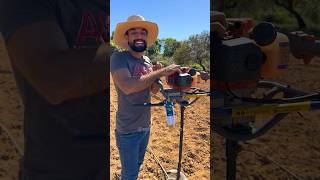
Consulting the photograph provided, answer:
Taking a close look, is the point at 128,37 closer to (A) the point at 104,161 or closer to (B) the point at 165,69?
(B) the point at 165,69

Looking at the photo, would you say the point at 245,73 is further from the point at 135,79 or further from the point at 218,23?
the point at 135,79

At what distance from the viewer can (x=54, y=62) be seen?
2.06 ft

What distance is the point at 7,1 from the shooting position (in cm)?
61

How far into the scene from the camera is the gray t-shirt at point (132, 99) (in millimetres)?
1068

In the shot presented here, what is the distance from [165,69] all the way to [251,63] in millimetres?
234

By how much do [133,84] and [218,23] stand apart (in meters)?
0.32

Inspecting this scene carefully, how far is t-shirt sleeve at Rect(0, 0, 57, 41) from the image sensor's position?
62 cm

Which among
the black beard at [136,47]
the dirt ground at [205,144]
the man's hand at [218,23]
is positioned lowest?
the dirt ground at [205,144]

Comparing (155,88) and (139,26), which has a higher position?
(139,26)

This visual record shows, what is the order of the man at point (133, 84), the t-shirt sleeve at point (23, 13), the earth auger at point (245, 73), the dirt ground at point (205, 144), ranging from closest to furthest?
the t-shirt sleeve at point (23, 13), the dirt ground at point (205, 144), the earth auger at point (245, 73), the man at point (133, 84)

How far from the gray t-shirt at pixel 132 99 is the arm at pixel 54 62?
1.28ft

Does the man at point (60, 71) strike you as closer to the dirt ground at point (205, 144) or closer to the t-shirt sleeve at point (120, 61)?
the dirt ground at point (205, 144)

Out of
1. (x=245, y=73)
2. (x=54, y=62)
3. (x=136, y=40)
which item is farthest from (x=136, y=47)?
(x=54, y=62)

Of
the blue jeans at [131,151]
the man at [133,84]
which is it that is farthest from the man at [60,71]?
the blue jeans at [131,151]
